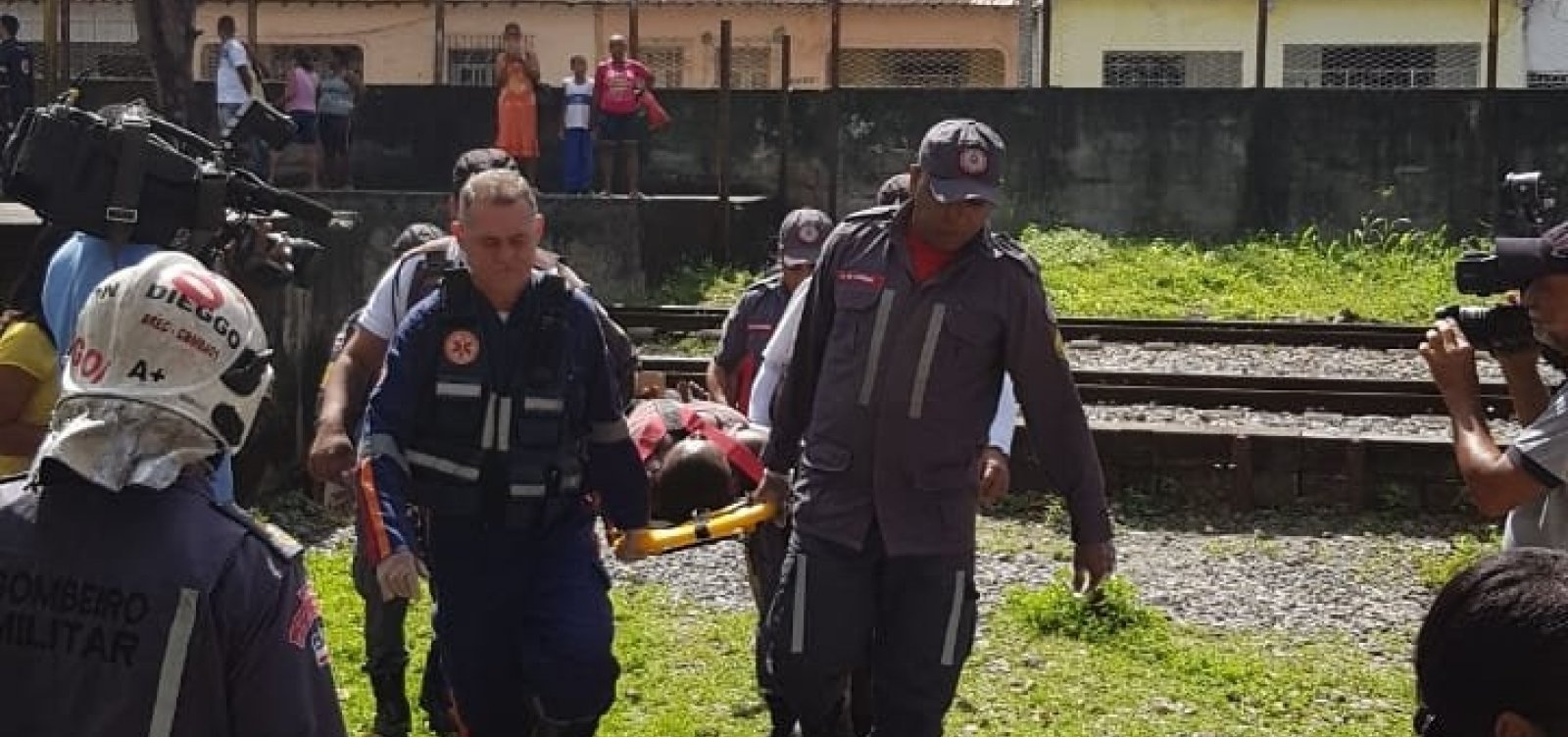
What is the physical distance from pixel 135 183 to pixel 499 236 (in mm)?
869

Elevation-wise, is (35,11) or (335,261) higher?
(35,11)

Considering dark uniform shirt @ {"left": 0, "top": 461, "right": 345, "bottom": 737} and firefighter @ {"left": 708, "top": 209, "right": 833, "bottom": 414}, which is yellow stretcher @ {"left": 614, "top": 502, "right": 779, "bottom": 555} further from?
dark uniform shirt @ {"left": 0, "top": 461, "right": 345, "bottom": 737}

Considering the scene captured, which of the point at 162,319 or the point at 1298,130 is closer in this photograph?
the point at 162,319

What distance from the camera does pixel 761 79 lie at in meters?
29.7

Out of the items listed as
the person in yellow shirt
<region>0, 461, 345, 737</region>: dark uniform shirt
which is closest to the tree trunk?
the person in yellow shirt

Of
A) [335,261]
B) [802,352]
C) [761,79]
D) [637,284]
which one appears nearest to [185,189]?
[802,352]

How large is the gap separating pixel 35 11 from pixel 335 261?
22676 millimetres

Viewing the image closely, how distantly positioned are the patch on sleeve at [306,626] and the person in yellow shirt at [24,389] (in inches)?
71.8

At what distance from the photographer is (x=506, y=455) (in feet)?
16.2

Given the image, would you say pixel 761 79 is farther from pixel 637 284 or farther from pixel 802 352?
pixel 802 352

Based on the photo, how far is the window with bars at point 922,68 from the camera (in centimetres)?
2644

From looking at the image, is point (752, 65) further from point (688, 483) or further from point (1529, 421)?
point (1529, 421)

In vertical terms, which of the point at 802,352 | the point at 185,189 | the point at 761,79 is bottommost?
the point at 802,352

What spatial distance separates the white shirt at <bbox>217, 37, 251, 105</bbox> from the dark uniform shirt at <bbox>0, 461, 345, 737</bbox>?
1791 centimetres
